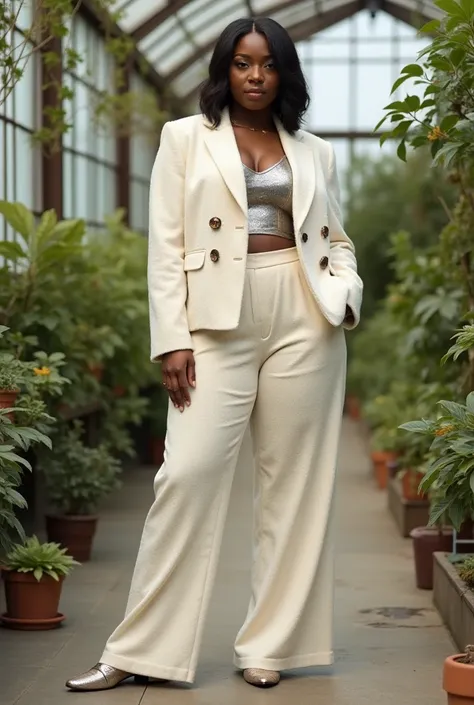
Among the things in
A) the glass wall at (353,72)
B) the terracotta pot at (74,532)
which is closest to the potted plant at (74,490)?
the terracotta pot at (74,532)

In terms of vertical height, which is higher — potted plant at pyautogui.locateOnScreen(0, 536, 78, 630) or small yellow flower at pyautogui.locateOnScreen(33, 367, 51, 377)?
small yellow flower at pyautogui.locateOnScreen(33, 367, 51, 377)

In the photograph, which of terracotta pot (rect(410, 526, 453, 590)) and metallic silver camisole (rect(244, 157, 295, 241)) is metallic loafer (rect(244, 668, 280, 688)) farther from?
terracotta pot (rect(410, 526, 453, 590))

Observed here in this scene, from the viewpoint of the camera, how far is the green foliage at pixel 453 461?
3.67 metres

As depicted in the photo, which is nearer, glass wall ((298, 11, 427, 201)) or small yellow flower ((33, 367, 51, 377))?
small yellow flower ((33, 367, 51, 377))

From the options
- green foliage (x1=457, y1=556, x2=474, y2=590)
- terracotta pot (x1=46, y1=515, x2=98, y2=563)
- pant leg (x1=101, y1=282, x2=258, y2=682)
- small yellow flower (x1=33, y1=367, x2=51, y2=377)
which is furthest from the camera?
terracotta pot (x1=46, y1=515, x2=98, y2=563)

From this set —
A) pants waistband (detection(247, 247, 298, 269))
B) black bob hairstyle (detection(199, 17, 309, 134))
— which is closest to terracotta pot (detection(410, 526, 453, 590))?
pants waistband (detection(247, 247, 298, 269))

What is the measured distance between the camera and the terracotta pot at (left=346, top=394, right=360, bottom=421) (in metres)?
15.7

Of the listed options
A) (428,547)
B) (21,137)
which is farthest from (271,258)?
(21,137)

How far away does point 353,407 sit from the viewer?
16.2 m

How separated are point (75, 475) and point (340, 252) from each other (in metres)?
2.58

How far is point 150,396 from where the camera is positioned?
37.4 feet

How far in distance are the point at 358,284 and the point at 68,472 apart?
2650 mm

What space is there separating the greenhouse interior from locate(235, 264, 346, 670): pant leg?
0.04 metres

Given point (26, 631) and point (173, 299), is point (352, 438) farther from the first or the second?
point (173, 299)
